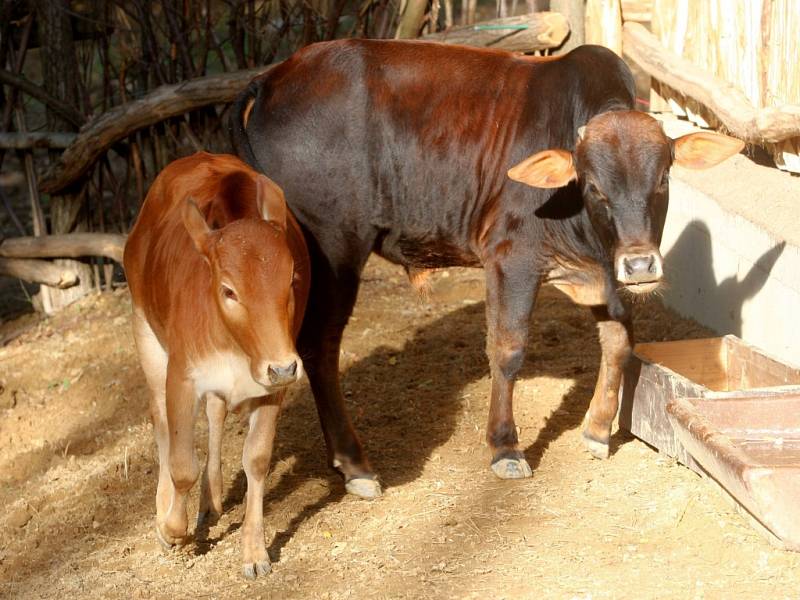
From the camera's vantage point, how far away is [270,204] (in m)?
4.27

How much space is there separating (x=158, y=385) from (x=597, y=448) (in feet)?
6.37

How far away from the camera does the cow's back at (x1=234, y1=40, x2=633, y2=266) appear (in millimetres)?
5215

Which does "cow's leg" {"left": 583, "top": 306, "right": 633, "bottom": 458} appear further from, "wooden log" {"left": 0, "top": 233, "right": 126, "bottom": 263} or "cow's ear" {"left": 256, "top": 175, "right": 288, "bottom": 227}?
"wooden log" {"left": 0, "top": 233, "right": 126, "bottom": 263}

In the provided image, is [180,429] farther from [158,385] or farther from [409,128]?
[409,128]

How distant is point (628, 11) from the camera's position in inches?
315

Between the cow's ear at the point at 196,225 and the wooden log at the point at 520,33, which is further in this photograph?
the wooden log at the point at 520,33

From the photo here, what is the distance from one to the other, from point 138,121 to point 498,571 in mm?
4627

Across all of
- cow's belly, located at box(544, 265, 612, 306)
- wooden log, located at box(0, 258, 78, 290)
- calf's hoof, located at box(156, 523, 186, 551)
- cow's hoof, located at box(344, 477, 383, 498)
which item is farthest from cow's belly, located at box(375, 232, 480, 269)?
wooden log, located at box(0, 258, 78, 290)

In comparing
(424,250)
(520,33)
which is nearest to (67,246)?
(520,33)

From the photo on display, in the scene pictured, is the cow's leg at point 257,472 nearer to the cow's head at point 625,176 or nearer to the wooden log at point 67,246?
the cow's head at point 625,176

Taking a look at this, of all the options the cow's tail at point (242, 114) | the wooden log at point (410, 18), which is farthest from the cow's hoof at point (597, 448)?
the wooden log at point (410, 18)

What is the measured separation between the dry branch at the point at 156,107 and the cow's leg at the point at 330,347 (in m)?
2.89

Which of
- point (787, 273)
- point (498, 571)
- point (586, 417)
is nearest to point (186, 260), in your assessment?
point (498, 571)

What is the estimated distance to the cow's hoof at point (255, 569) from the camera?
14.6 feet
